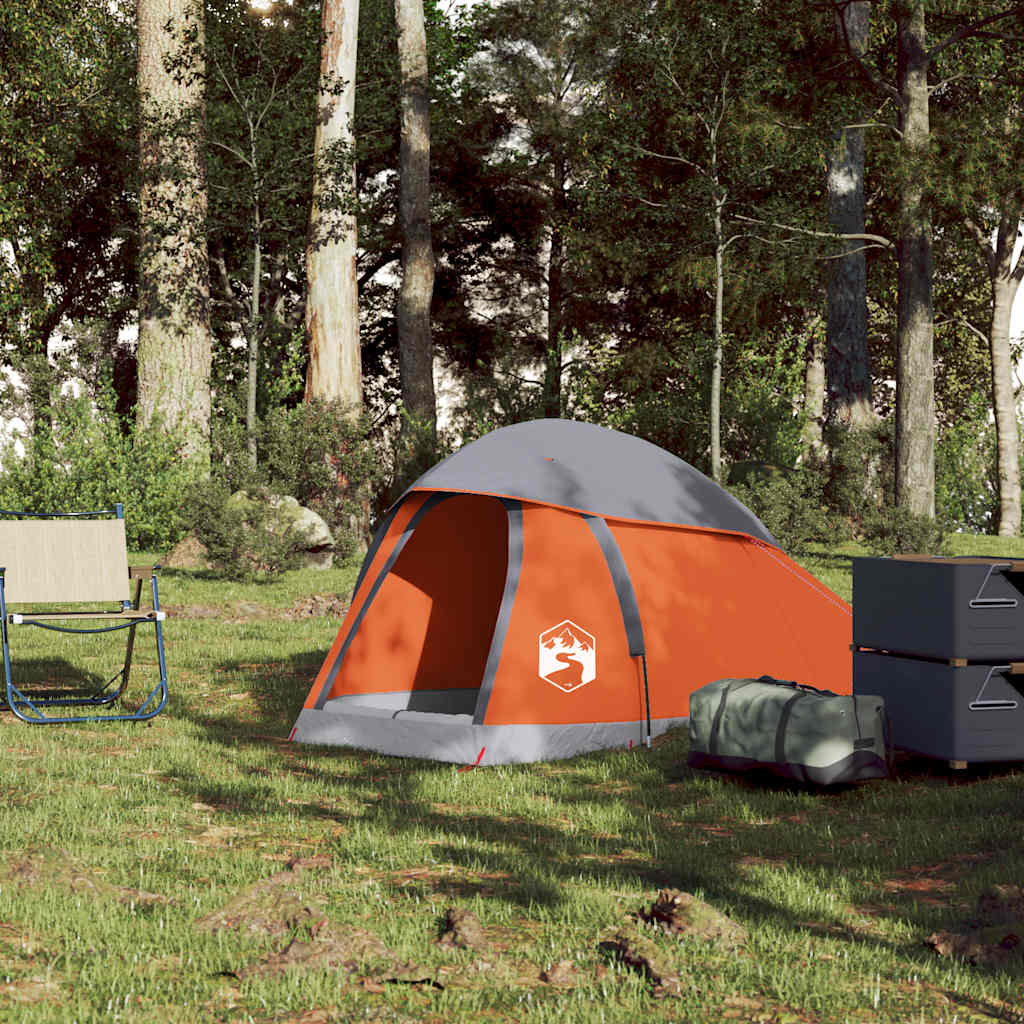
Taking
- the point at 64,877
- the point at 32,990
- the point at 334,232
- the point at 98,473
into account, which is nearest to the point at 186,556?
the point at 98,473

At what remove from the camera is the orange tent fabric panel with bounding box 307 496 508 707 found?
880 cm

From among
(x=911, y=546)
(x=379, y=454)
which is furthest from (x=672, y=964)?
(x=379, y=454)

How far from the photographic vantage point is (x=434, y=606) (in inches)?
361

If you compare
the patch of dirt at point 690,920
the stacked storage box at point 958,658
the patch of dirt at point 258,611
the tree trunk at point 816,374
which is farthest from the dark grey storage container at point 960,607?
the tree trunk at point 816,374

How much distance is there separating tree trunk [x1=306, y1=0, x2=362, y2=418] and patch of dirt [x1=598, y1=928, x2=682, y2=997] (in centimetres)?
1771

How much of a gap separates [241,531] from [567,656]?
10.1 metres

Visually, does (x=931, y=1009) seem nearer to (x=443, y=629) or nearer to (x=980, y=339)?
(x=443, y=629)

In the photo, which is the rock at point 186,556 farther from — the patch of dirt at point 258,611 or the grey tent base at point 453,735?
the grey tent base at point 453,735

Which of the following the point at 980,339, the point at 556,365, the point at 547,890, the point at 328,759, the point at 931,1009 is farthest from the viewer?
the point at 980,339

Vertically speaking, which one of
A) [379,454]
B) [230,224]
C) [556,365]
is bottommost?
[379,454]

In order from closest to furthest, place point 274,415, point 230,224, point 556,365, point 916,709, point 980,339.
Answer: point 916,709, point 274,415, point 230,224, point 556,365, point 980,339

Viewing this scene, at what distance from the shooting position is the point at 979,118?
697 inches

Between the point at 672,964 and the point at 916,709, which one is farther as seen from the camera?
the point at 916,709

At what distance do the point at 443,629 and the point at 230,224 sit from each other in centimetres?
1443
